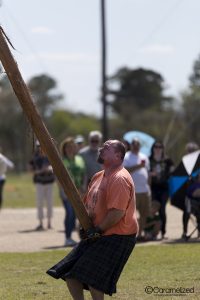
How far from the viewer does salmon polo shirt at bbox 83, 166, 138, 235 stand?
28.5 ft

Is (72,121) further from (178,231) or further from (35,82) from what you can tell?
(178,231)

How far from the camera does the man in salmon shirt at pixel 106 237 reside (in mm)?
8672

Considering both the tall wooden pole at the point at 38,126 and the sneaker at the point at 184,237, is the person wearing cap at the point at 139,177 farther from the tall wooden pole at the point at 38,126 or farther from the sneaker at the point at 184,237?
the tall wooden pole at the point at 38,126

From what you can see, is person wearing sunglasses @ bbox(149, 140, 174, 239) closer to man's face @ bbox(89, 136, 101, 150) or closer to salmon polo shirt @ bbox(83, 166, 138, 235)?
man's face @ bbox(89, 136, 101, 150)

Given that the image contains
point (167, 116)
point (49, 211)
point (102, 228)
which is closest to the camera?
point (102, 228)

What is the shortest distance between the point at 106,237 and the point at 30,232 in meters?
10.4

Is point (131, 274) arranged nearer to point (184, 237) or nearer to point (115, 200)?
point (115, 200)

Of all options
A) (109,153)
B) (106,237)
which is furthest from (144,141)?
(106,237)

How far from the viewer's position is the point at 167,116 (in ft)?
234

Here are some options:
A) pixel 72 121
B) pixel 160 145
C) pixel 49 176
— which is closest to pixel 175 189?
pixel 160 145

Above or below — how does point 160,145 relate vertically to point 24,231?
above

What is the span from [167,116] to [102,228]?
6292cm

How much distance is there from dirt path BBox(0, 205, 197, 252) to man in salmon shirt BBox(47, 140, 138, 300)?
656 cm

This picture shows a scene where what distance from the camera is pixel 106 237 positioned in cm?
877
